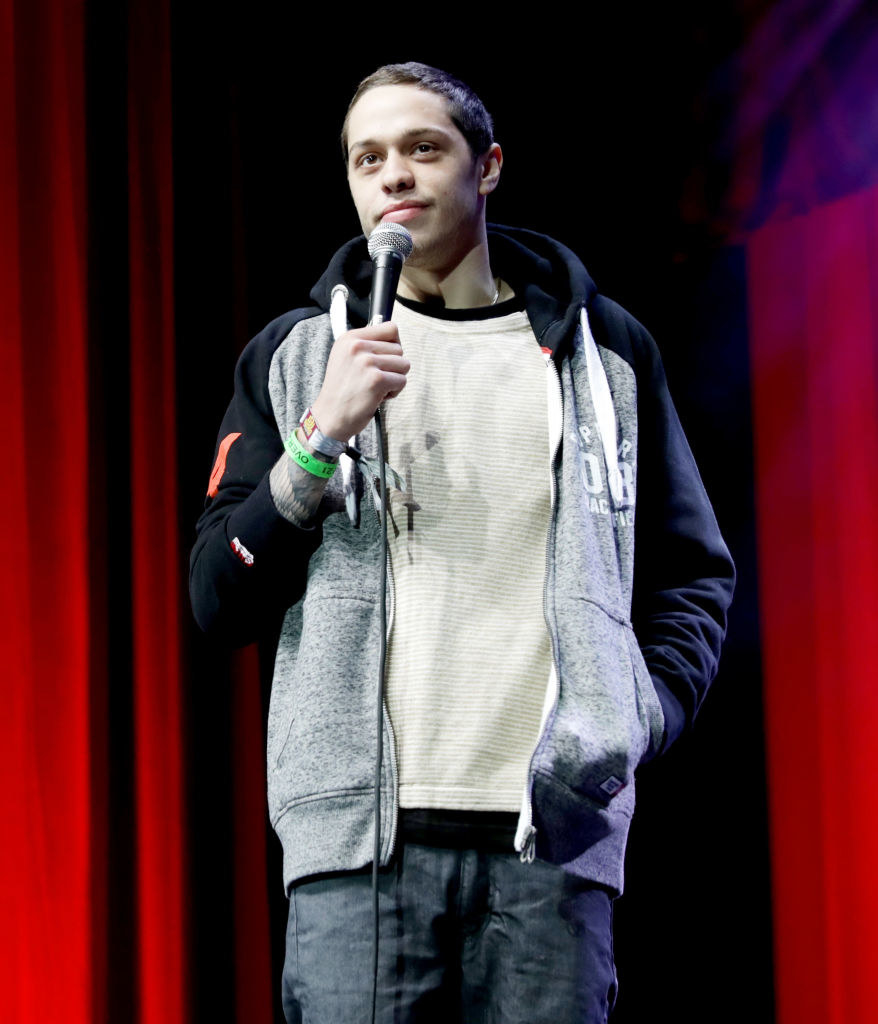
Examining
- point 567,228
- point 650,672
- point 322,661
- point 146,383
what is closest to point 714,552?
point 650,672

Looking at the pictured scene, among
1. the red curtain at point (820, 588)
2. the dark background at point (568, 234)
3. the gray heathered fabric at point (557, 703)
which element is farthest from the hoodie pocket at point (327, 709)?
the red curtain at point (820, 588)

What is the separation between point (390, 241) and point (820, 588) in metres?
1.75

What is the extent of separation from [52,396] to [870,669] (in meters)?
1.82

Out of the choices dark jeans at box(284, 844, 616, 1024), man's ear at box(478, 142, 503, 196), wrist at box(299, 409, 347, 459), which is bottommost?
dark jeans at box(284, 844, 616, 1024)

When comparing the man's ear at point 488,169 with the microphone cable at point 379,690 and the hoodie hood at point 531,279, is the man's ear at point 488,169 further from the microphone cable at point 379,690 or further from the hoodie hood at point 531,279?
the microphone cable at point 379,690

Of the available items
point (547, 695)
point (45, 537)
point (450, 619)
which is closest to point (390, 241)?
point (450, 619)

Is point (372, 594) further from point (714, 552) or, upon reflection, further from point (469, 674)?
point (714, 552)

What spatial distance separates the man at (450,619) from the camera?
47.6 inches

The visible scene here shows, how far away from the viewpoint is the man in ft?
3.96

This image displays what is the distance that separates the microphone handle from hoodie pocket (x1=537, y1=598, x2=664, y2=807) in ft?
1.19

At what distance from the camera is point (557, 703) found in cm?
123

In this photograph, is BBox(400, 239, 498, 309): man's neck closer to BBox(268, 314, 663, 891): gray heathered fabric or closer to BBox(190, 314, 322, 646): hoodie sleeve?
BBox(190, 314, 322, 646): hoodie sleeve

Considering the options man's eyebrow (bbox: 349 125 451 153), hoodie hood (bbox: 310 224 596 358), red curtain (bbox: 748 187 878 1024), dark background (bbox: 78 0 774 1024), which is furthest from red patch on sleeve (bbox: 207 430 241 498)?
red curtain (bbox: 748 187 878 1024)

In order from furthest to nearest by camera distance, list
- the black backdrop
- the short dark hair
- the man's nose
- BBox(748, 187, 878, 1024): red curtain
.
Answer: the black backdrop
BBox(748, 187, 878, 1024): red curtain
the short dark hair
the man's nose
